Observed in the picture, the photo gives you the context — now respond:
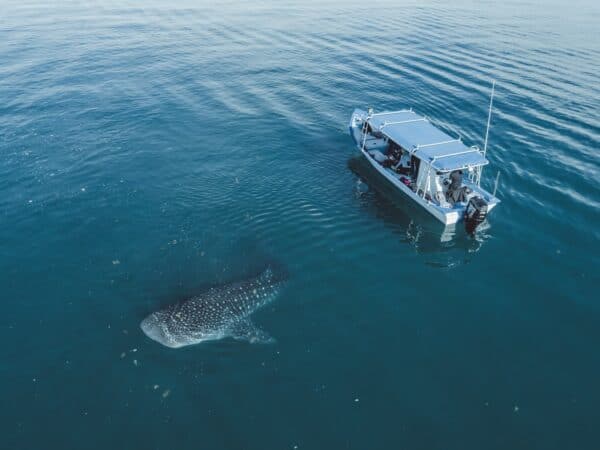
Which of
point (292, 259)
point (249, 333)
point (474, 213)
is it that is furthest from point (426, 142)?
point (249, 333)

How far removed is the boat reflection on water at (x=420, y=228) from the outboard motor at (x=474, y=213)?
1.32 meters

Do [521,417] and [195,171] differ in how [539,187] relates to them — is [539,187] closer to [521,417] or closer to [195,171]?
[521,417]

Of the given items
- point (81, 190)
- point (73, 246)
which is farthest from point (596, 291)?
point (81, 190)

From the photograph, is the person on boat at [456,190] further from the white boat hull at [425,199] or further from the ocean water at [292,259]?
the ocean water at [292,259]

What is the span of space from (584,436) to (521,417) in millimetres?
2963

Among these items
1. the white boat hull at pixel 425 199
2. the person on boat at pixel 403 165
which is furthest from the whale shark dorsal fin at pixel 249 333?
the person on boat at pixel 403 165

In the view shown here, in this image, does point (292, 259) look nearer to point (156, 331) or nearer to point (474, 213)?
point (156, 331)

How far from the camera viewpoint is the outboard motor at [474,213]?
112 ft

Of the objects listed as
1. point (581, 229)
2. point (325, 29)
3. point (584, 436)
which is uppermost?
point (325, 29)

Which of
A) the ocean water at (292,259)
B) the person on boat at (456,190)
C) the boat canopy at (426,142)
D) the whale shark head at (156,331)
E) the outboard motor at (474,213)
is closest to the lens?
the ocean water at (292,259)

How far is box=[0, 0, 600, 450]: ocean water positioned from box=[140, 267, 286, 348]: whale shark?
0.78m

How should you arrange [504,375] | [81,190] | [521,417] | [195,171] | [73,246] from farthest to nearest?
1. [195,171]
2. [81,190]
3. [73,246]
4. [504,375]
5. [521,417]

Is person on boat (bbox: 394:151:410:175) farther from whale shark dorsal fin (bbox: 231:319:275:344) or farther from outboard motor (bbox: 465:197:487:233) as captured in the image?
whale shark dorsal fin (bbox: 231:319:275:344)

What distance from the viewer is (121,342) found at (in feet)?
87.0
